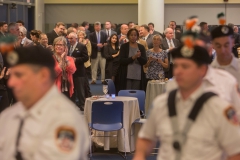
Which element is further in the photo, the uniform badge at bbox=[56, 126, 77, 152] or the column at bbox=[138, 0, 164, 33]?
the column at bbox=[138, 0, 164, 33]

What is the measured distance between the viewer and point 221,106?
3848mm

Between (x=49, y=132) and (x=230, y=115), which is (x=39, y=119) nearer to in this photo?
(x=49, y=132)

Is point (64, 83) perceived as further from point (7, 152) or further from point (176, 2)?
point (176, 2)

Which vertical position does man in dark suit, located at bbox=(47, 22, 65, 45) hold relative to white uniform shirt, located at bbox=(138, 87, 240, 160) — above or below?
above

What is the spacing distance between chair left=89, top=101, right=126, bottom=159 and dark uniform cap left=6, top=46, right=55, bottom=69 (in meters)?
5.84

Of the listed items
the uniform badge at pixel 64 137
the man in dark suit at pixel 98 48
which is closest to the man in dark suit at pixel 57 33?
the man in dark suit at pixel 98 48

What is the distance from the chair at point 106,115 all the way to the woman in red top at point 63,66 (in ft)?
4.96

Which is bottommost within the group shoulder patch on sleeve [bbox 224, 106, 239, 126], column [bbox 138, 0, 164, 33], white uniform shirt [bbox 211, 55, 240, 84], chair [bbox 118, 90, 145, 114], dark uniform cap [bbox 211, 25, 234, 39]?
chair [bbox 118, 90, 145, 114]

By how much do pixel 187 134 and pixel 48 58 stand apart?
1.02 metres

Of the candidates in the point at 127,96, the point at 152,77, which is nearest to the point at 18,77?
the point at 127,96

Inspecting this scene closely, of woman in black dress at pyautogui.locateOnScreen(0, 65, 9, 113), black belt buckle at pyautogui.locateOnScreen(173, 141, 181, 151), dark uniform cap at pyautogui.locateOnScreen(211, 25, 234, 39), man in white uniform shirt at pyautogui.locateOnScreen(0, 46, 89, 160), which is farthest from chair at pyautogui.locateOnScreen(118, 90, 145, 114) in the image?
man in white uniform shirt at pyautogui.locateOnScreen(0, 46, 89, 160)

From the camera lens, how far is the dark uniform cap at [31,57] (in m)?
3.47

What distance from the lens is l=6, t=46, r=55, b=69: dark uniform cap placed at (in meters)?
3.47

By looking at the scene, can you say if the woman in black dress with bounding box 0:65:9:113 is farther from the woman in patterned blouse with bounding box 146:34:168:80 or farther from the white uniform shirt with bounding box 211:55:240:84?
the white uniform shirt with bounding box 211:55:240:84
